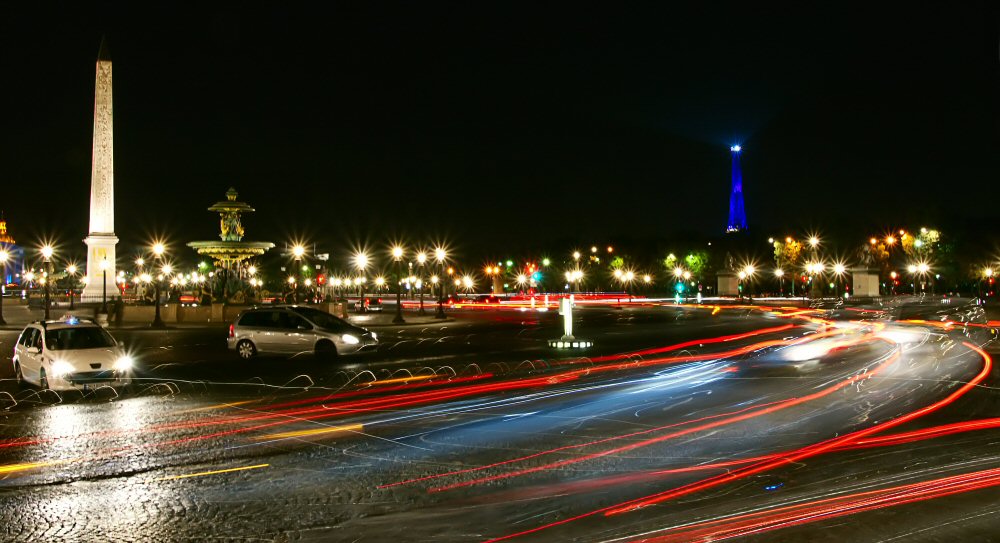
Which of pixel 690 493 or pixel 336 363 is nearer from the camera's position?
pixel 690 493

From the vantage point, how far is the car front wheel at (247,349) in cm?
2219

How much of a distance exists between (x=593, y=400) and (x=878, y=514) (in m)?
7.03

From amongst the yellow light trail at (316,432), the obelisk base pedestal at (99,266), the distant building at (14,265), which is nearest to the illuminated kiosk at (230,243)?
the obelisk base pedestal at (99,266)

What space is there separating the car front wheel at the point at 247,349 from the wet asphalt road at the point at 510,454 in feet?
9.55

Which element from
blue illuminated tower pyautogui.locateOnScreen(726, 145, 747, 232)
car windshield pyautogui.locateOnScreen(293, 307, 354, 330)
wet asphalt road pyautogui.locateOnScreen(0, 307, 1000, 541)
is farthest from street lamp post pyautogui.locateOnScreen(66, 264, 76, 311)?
blue illuminated tower pyautogui.locateOnScreen(726, 145, 747, 232)

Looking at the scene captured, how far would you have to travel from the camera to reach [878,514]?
273 inches

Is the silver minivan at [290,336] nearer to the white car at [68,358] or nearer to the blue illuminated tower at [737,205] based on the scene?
the white car at [68,358]

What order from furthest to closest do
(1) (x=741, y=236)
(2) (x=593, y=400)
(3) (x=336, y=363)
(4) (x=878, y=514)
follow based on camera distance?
(1) (x=741, y=236)
(3) (x=336, y=363)
(2) (x=593, y=400)
(4) (x=878, y=514)

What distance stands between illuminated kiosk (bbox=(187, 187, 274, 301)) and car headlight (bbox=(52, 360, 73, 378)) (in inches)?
1254

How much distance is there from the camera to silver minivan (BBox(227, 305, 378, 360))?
22.0 meters

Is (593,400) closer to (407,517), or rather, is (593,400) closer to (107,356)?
(407,517)

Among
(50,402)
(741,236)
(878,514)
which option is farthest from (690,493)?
(741,236)

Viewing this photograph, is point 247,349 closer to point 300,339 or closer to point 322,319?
point 300,339

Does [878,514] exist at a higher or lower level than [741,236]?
lower
